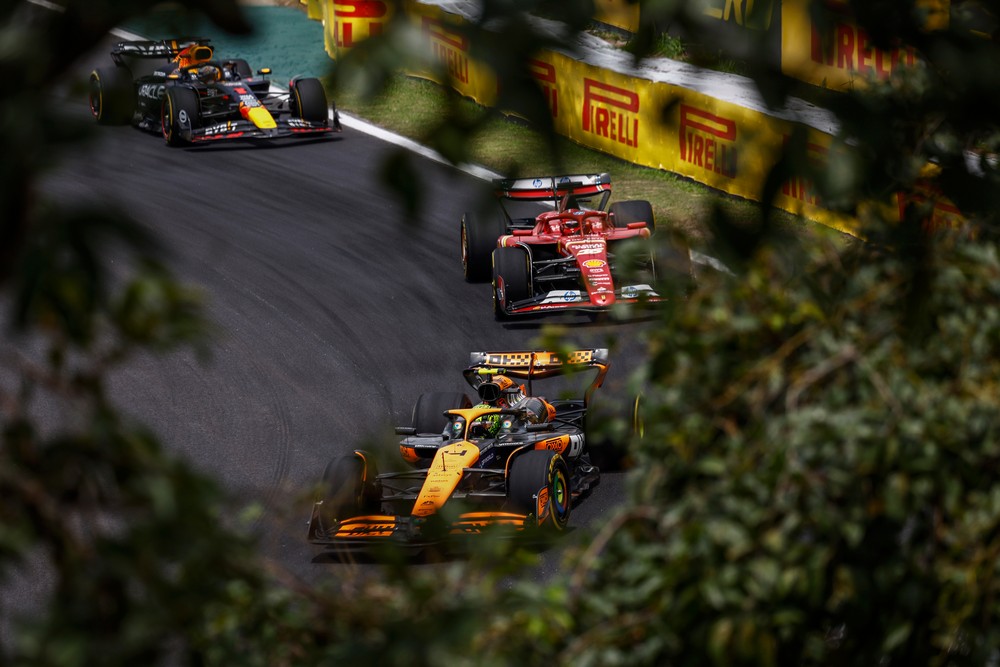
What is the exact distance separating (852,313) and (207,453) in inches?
282

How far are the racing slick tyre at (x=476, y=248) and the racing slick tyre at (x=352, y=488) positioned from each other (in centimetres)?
456

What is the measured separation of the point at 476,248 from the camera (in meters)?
12.7

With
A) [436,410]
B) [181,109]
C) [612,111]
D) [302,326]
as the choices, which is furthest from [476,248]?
[181,109]

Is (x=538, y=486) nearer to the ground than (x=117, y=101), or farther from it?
nearer to the ground

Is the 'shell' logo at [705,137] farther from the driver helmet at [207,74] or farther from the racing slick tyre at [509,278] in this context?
the driver helmet at [207,74]

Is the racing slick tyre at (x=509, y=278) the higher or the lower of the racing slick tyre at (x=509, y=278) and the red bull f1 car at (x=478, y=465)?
the lower

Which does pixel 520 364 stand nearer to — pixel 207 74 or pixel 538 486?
pixel 538 486

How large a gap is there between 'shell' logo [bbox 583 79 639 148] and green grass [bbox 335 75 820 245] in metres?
0.34

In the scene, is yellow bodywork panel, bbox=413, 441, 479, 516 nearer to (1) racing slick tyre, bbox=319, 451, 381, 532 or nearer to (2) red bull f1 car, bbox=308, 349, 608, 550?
(2) red bull f1 car, bbox=308, 349, 608, 550

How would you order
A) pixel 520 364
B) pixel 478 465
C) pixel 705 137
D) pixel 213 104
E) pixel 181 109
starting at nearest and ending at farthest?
pixel 478 465 < pixel 520 364 < pixel 705 137 < pixel 181 109 < pixel 213 104

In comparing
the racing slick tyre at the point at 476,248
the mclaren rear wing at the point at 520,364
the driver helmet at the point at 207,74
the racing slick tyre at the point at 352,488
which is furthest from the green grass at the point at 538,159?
the driver helmet at the point at 207,74

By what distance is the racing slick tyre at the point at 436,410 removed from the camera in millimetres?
9062

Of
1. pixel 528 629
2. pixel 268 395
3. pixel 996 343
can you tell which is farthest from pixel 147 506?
pixel 268 395

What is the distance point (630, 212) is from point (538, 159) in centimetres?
1141
